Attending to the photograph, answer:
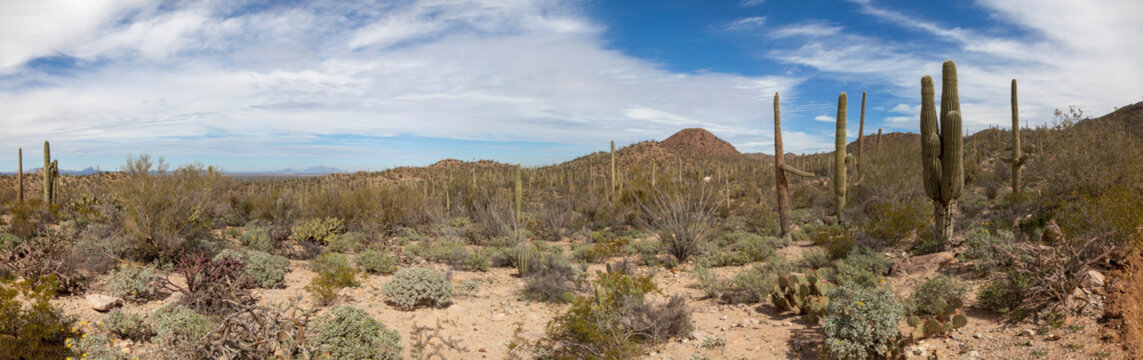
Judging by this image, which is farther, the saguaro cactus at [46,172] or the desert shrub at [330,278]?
the saguaro cactus at [46,172]

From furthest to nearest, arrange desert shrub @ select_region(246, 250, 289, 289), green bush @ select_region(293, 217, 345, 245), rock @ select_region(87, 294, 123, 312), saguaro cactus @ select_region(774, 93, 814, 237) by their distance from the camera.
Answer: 1. saguaro cactus @ select_region(774, 93, 814, 237)
2. green bush @ select_region(293, 217, 345, 245)
3. desert shrub @ select_region(246, 250, 289, 289)
4. rock @ select_region(87, 294, 123, 312)

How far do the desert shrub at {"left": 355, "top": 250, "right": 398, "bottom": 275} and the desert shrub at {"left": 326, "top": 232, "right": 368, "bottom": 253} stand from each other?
2232mm

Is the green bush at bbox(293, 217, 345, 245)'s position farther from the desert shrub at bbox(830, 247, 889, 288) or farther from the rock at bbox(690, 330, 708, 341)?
the desert shrub at bbox(830, 247, 889, 288)

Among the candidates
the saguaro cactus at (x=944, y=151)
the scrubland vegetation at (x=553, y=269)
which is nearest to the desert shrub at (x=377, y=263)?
the scrubland vegetation at (x=553, y=269)

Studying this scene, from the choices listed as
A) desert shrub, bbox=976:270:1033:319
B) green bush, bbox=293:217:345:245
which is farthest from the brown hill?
desert shrub, bbox=976:270:1033:319

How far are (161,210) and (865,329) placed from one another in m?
12.0

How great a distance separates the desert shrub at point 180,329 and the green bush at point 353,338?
3.54 feet

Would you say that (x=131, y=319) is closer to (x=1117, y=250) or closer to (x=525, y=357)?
(x=525, y=357)

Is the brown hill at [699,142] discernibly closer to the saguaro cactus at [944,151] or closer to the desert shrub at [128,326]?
the saguaro cactus at [944,151]

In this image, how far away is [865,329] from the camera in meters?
5.26

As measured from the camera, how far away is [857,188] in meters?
21.4

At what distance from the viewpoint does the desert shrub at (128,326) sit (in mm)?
5906

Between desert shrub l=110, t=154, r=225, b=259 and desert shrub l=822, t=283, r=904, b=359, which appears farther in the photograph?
desert shrub l=110, t=154, r=225, b=259

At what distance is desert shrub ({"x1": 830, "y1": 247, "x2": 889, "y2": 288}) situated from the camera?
829 cm
